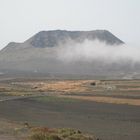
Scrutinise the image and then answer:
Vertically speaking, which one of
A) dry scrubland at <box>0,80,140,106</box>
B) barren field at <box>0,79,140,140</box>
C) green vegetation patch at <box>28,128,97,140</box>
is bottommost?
dry scrubland at <box>0,80,140,106</box>

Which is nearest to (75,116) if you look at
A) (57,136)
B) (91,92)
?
(57,136)

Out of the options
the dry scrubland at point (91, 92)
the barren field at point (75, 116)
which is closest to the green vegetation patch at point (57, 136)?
the barren field at point (75, 116)

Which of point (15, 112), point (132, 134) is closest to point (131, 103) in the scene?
point (15, 112)

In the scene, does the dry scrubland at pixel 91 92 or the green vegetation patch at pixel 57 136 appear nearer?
the green vegetation patch at pixel 57 136

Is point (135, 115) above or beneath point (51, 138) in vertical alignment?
beneath

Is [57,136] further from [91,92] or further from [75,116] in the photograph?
[91,92]

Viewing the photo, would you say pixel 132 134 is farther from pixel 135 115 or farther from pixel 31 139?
pixel 135 115

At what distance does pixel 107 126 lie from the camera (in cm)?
5047

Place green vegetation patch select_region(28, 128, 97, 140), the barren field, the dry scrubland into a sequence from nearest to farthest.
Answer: green vegetation patch select_region(28, 128, 97, 140)
the barren field
the dry scrubland

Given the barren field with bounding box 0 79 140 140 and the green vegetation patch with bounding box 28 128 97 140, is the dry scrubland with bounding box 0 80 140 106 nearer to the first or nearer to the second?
the barren field with bounding box 0 79 140 140

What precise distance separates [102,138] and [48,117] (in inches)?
762

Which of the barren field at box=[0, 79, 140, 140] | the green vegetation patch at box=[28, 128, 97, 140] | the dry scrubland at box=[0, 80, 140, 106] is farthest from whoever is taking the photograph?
the dry scrubland at box=[0, 80, 140, 106]

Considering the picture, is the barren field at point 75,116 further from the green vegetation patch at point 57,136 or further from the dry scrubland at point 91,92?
the dry scrubland at point 91,92

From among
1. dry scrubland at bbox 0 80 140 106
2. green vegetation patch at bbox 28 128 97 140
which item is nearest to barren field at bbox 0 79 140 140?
green vegetation patch at bbox 28 128 97 140
